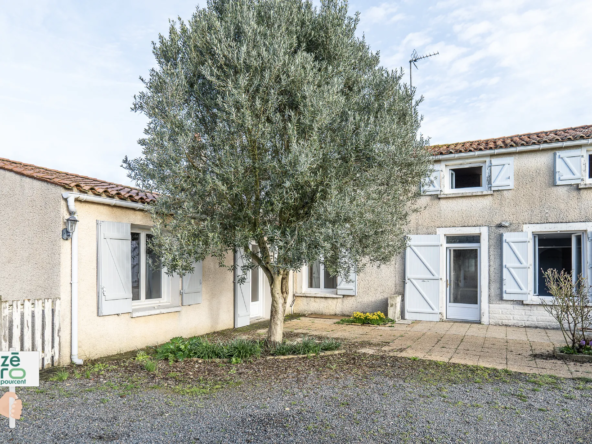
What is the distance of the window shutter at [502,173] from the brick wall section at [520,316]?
2.93m

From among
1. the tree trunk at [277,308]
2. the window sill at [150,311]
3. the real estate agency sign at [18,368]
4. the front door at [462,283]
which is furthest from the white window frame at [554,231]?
the real estate agency sign at [18,368]

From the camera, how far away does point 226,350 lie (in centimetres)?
676

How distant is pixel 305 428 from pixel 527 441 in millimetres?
1949

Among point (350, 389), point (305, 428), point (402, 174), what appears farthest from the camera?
point (402, 174)

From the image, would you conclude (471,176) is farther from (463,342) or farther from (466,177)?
(463,342)

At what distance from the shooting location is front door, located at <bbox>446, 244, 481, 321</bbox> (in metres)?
10.8

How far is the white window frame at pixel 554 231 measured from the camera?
9508mm

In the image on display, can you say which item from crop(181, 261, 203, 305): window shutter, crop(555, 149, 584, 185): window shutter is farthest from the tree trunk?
crop(555, 149, 584, 185): window shutter

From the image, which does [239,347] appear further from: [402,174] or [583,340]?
[583,340]

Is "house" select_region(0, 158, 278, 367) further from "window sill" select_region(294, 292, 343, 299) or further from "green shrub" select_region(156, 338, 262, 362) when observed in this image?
"window sill" select_region(294, 292, 343, 299)

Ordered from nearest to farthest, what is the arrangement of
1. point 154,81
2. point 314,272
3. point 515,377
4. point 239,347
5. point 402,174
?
point 515,377 → point 154,81 → point 239,347 → point 402,174 → point 314,272

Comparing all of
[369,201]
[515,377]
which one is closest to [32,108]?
[369,201]

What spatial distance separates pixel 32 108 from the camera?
1025 centimetres

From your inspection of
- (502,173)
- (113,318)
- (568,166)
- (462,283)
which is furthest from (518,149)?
(113,318)
